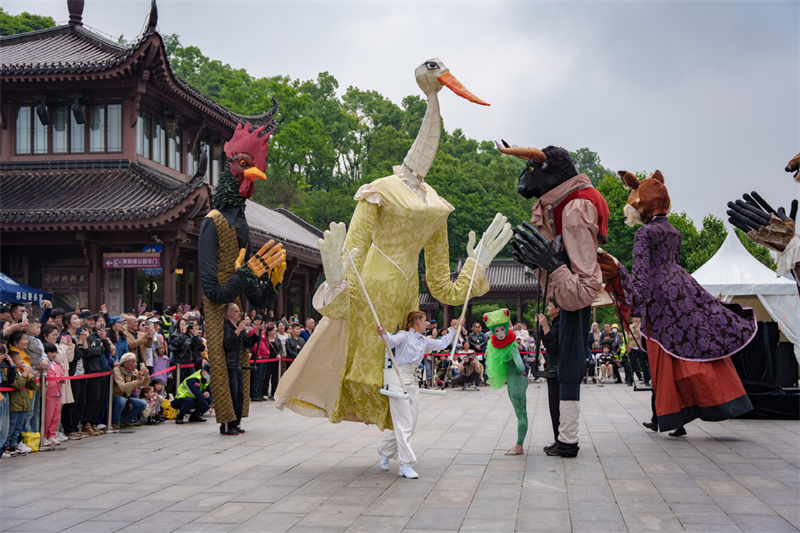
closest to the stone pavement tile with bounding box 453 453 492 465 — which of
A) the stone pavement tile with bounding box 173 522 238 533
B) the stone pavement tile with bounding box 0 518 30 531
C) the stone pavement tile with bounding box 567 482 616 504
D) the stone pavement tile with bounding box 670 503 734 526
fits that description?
the stone pavement tile with bounding box 567 482 616 504

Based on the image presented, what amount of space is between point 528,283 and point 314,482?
26674 millimetres

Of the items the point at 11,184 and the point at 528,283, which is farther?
the point at 528,283

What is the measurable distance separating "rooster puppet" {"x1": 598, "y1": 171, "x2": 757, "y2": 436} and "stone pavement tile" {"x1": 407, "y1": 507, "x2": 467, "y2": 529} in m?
2.81

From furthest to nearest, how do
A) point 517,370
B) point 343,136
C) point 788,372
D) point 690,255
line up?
point 343,136 < point 690,255 < point 788,372 < point 517,370

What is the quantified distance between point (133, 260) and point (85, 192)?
7.90 ft

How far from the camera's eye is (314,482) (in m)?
4.86

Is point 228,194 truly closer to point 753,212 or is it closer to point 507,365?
point 507,365

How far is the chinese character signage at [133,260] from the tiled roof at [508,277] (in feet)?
60.4

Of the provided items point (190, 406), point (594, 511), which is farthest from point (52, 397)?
point (594, 511)

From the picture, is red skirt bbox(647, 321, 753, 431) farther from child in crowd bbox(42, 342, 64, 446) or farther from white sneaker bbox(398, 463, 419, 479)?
child in crowd bbox(42, 342, 64, 446)

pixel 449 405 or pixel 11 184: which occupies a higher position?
pixel 11 184

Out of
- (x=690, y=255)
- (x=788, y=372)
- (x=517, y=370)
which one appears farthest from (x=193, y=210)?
(x=690, y=255)

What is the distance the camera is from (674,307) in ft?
20.2

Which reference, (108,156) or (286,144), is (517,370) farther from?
(286,144)
